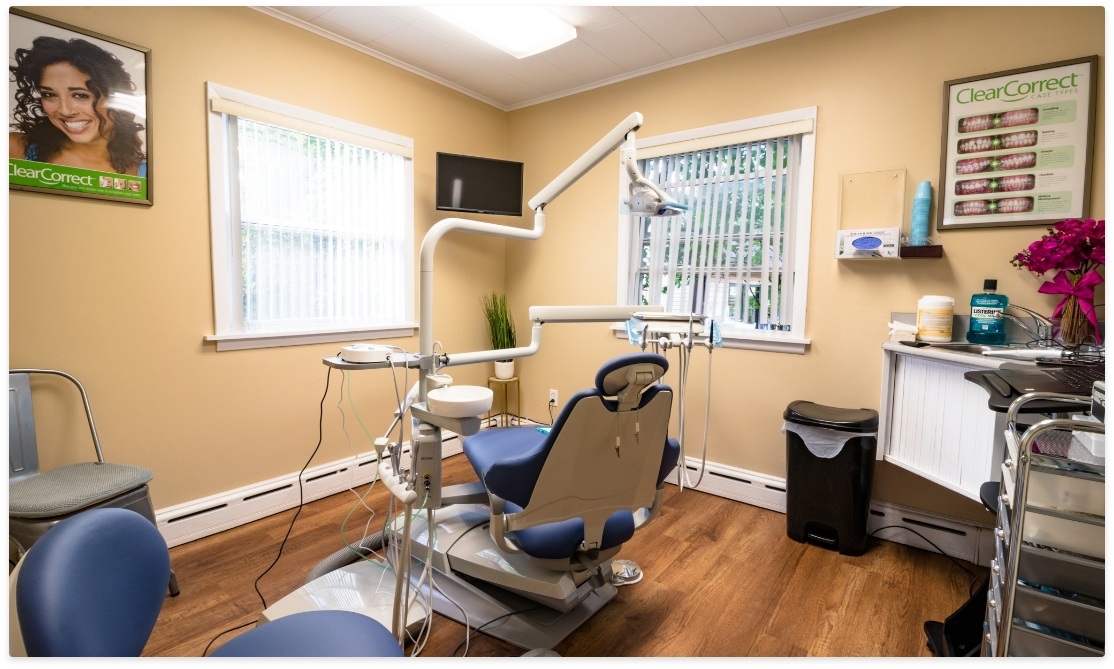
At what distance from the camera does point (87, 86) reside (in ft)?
6.72

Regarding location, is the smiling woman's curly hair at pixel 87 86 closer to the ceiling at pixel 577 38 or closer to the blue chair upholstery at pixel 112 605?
the ceiling at pixel 577 38

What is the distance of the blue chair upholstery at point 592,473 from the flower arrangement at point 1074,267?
5.14 ft

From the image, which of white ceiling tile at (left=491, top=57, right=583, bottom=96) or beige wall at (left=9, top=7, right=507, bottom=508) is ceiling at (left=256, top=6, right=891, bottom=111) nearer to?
white ceiling tile at (left=491, top=57, right=583, bottom=96)

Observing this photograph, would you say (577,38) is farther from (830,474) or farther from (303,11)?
(830,474)

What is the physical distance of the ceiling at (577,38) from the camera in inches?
99.7

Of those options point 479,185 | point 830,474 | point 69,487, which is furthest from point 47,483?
point 830,474

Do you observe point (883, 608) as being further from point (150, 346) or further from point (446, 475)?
point (150, 346)

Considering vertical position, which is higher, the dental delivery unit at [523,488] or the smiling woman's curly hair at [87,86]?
the smiling woman's curly hair at [87,86]

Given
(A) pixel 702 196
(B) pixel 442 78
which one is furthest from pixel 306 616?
(B) pixel 442 78

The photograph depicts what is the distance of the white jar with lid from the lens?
7.18 feet

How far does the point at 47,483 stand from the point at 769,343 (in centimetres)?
307

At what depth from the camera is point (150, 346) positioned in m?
2.26

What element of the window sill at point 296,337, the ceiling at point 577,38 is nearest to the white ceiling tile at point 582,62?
the ceiling at point 577,38

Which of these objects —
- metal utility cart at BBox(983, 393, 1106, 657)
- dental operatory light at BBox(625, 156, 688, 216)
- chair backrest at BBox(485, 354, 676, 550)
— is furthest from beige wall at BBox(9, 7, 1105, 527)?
chair backrest at BBox(485, 354, 676, 550)
